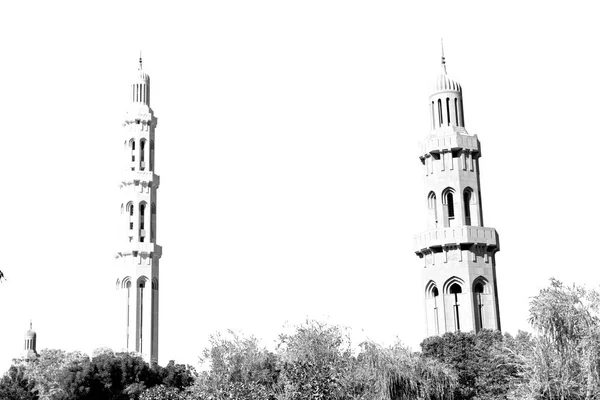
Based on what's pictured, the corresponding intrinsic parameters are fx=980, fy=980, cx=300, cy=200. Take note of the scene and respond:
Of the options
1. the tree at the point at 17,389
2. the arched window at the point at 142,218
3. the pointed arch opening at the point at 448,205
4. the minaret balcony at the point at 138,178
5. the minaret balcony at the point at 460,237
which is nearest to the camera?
the minaret balcony at the point at 460,237

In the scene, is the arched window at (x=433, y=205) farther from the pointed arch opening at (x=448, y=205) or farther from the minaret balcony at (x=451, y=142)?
the minaret balcony at (x=451, y=142)

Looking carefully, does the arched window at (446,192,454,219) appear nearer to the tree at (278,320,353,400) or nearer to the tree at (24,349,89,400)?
the tree at (278,320,353,400)

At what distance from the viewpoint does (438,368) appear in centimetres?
5178

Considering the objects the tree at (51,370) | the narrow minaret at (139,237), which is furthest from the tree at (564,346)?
the narrow minaret at (139,237)

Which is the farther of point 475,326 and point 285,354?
point 475,326

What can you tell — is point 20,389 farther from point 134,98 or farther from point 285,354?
point 134,98

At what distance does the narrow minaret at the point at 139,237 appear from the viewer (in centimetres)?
9662

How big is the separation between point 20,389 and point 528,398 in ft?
162

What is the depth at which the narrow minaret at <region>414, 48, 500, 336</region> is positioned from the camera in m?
71.8

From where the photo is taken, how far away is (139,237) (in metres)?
100

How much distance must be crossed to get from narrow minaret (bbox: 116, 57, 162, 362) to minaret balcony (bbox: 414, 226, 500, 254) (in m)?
34.5

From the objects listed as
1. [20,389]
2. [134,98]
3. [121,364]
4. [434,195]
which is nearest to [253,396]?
→ [121,364]

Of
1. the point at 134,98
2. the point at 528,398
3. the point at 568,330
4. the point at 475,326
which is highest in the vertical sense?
the point at 134,98

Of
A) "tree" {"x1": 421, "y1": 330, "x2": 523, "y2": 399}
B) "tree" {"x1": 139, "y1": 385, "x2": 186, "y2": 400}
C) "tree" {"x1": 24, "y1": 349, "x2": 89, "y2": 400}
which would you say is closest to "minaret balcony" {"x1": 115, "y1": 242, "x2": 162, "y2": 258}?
"tree" {"x1": 24, "y1": 349, "x2": 89, "y2": 400}
